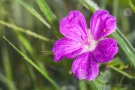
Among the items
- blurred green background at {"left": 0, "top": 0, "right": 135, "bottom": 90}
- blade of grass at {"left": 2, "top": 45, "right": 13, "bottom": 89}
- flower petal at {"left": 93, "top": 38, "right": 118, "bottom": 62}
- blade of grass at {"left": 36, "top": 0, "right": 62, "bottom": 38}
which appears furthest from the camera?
blade of grass at {"left": 2, "top": 45, "right": 13, "bottom": 89}

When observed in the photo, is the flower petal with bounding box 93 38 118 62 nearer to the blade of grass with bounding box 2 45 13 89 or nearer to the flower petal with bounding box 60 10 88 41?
the flower petal with bounding box 60 10 88 41

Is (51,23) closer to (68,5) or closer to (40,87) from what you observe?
(40,87)

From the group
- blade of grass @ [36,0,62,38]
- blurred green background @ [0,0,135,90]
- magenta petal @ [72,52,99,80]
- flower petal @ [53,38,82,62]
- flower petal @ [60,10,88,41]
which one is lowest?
magenta petal @ [72,52,99,80]

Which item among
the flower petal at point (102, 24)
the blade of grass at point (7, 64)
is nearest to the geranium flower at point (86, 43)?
the flower petal at point (102, 24)

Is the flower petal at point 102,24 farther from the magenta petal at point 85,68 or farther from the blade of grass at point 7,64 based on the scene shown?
the blade of grass at point 7,64

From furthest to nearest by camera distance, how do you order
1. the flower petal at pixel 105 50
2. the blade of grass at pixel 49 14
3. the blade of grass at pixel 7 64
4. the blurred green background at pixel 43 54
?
the blade of grass at pixel 7 64, the blurred green background at pixel 43 54, the blade of grass at pixel 49 14, the flower petal at pixel 105 50

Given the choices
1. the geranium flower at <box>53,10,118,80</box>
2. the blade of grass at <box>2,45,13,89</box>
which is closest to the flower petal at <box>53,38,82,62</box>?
the geranium flower at <box>53,10,118,80</box>
